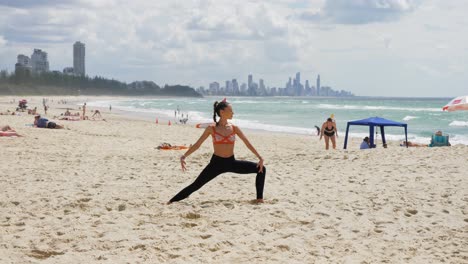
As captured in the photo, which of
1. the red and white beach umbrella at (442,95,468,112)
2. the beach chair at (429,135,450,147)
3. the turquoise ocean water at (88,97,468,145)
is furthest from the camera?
the turquoise ocean water at (88,97,468,145)

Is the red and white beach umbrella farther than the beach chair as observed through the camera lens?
No

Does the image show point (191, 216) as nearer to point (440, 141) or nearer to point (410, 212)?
point (410, 212)

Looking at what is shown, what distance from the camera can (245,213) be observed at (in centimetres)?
684

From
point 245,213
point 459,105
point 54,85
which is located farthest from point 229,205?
point 54,85

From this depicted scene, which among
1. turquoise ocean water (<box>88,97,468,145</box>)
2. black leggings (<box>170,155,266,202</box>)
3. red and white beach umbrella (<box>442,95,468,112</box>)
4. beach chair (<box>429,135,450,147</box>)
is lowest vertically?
turquoise ocean water (<box>88,97,468,145</box>)

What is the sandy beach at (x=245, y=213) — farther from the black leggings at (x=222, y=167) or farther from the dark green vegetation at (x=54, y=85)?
the dark green vegetation at (x=54, y=85)

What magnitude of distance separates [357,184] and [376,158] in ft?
8.33

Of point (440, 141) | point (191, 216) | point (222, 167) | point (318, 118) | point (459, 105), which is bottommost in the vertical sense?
point (318, 118)

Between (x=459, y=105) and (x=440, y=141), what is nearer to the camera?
(x=459, y=105)

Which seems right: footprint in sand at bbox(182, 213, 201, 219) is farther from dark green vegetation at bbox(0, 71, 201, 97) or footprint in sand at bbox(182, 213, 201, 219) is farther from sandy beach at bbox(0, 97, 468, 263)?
dark green vegetation at bbox(0, 71, 201, 97)

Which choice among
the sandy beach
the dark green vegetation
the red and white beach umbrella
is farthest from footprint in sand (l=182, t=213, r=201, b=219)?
the dark green vegetation

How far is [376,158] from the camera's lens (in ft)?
35.9

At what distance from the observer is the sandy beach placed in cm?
546

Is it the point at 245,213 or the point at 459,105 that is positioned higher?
the point at 459,105
